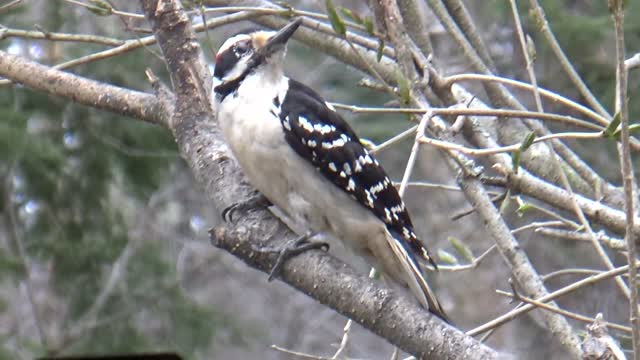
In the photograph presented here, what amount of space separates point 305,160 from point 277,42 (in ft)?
1.40

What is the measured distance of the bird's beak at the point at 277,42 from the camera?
3717 mm

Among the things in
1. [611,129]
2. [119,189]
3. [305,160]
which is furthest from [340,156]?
[119,189]

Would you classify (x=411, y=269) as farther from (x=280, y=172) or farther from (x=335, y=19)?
(x=335, y=19)

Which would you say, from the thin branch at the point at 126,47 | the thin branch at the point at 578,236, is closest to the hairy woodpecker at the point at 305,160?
the thin branch at the point at 126,47

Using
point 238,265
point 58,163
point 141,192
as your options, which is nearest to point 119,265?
point 141,192

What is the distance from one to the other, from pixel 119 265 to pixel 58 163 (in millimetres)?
1117

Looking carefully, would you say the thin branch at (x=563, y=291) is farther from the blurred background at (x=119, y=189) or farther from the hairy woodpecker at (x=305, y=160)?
the blurred background at (x=119, y=189)

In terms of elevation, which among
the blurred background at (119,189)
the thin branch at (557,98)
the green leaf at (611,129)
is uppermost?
the green leaf at (611,129)

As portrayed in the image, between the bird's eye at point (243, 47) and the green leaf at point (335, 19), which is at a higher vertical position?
the green leaf at point (335, 19)

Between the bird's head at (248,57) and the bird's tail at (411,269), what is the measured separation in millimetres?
727

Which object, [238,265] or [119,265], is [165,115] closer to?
[119,265]

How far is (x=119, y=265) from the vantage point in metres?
7.61

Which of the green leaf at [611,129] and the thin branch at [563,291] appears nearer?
the green leaf at [611,129]

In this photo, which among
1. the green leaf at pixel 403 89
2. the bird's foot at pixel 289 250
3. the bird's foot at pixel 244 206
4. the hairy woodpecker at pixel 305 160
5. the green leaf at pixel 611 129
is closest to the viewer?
the green leaf at pixel 611 129
